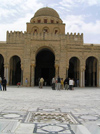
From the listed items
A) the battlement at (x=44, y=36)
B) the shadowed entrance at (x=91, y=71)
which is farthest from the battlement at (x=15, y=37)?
the shadowed entrance at (x=91, y=71)

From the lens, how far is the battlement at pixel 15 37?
23.4 metres

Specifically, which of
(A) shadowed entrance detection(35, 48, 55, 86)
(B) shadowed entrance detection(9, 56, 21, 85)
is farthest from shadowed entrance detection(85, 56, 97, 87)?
(B) shadowed entrance detection(9, 56, 21, 85)

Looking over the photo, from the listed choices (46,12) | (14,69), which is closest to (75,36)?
(46,12)

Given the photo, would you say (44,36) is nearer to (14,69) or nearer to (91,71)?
(14,69)

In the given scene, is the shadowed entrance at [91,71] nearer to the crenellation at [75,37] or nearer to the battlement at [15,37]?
the crenellation at [75,37]

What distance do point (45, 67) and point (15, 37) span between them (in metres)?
7.72

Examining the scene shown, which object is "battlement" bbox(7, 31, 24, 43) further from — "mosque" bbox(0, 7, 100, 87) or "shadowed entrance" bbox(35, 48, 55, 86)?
"shadowed entrance" bbox(35, 48, 55, 86)

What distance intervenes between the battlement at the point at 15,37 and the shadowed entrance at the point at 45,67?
6069 mm

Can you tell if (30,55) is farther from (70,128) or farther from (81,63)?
(70,128)

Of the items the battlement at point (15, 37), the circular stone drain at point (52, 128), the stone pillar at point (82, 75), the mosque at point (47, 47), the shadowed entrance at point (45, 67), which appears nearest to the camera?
the circular stone drain at point (52, 128)

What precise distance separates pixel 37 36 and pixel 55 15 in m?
8.85

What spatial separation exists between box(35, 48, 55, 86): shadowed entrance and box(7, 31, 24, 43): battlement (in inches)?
239

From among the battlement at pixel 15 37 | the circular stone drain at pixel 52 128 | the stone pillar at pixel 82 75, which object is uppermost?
the battlement at pixel 15 37

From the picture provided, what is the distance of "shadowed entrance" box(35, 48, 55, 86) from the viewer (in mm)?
28953
